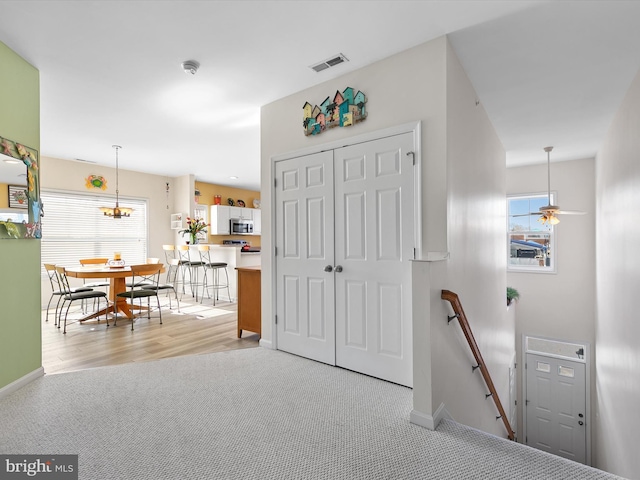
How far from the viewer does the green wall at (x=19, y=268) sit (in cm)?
256

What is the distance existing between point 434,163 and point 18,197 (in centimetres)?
328

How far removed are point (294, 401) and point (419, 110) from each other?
7.85ft

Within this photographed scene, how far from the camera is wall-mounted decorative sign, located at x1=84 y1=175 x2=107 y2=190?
6.45 metres

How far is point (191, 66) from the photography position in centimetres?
286

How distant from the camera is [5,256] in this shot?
2.57 m

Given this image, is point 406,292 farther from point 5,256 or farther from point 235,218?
point 235,218

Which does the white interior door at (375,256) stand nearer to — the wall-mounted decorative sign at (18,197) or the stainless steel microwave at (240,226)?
the wall-mounted decorative sign at (18,197)

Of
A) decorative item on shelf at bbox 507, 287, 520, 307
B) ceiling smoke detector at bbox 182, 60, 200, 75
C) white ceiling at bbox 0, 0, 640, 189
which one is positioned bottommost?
decorative item on shelf at bbox 507, 287, 520, 307

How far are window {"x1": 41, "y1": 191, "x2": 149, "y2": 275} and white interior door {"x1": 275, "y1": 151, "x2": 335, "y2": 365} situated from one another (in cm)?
496

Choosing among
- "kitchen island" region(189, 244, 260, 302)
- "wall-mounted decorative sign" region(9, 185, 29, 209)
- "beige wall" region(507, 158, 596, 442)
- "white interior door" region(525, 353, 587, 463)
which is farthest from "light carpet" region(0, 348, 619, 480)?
"white interior door" region(525, 353, 587, 463)

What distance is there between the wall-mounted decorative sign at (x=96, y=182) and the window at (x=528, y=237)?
8117 mm

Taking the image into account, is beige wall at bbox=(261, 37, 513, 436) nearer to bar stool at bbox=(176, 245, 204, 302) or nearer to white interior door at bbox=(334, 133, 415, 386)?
white interior door at bbox=(334, 133, 415, 386)

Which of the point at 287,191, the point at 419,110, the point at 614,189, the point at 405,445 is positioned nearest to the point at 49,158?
the point at 287,191

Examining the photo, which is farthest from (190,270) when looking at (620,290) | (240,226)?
(620,290)
